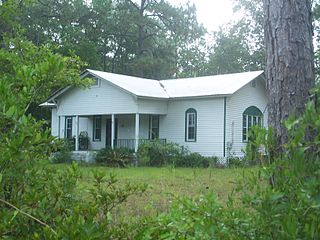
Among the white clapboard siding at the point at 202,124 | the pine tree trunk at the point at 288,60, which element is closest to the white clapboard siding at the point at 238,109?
the white clapboard siding at the point at 202,124

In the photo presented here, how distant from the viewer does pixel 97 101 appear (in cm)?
2386

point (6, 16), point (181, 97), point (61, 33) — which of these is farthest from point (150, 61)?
point (6, 16)

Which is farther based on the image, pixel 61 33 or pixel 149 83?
pixel 61 33

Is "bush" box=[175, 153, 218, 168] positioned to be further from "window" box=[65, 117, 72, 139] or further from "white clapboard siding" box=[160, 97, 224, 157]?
"window" box=[65, 117, 72, 139]

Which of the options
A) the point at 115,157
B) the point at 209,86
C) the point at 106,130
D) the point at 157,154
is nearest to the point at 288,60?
the point at 157,154

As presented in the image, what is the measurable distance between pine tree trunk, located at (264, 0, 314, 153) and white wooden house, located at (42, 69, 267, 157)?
Answer: 56.9 feet

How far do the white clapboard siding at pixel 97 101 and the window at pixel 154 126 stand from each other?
217 cm

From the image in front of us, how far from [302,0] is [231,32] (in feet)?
141

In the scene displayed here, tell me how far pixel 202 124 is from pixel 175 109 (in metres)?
1.88

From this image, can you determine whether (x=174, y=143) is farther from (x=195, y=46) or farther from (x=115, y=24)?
(x=195, y=46)

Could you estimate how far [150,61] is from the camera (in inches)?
1497

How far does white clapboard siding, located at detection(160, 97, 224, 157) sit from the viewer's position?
21.3 m

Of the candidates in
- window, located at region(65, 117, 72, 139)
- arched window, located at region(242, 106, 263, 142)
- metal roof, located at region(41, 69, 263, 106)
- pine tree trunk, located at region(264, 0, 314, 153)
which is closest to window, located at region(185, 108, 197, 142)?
metal roof, located at region(41, 69, 263, 106)

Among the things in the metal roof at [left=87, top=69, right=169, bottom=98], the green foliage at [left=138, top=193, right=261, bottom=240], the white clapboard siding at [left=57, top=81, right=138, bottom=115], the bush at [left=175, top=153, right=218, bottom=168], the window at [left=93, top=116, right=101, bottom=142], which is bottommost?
the bush at [left=175, top=153, right=218, bottom=168]
